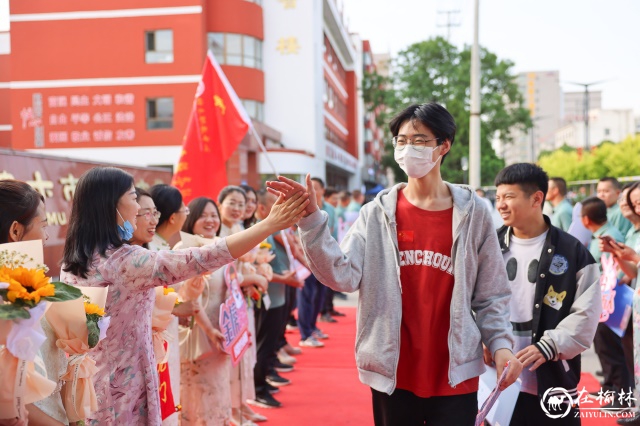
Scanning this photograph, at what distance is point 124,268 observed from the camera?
2.32 meters

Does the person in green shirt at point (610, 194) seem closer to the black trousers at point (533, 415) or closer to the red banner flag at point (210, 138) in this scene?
the red banner flag at point (210, 138)

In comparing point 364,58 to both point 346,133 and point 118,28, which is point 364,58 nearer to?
point 346,133

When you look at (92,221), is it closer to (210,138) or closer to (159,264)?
(159,264)

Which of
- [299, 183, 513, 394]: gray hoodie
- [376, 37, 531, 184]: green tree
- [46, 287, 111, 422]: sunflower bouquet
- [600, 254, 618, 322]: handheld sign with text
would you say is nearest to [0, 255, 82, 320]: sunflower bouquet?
[46, 287, 111, 422]: sunflower bouquet

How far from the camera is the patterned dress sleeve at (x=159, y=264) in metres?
2.25

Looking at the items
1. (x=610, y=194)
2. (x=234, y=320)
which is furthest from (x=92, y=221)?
(x=610, y=194)

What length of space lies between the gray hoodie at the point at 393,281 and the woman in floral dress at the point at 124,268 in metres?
0.31

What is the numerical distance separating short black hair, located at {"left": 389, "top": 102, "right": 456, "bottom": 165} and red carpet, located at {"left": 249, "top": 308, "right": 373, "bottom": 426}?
2.87 m

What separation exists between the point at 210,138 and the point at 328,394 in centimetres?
247

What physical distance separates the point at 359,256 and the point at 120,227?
0.94 metres

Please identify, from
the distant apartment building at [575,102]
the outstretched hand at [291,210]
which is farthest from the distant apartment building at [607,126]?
the outstretched hand at [291,210]

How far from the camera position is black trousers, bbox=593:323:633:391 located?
4965 millimetres

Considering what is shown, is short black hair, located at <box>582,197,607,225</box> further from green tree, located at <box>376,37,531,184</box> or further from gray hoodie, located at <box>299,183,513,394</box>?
green tree, located at <box>376,37,531,184</box>

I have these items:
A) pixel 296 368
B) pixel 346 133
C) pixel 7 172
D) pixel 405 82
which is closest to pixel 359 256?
pixel 7 172
